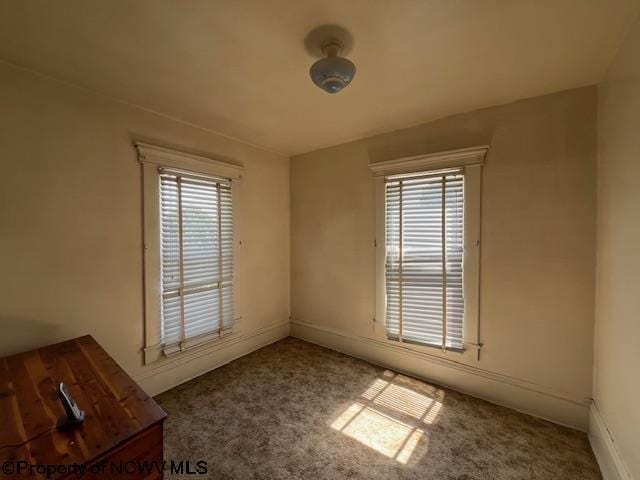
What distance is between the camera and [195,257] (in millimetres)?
2605

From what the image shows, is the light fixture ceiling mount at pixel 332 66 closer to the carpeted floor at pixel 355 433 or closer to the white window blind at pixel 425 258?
the white window blind at pixel 425 258

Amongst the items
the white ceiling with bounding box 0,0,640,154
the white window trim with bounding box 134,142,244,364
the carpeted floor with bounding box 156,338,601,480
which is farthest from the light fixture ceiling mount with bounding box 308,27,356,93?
the carpeted floor with bounding box 156,338,601,480

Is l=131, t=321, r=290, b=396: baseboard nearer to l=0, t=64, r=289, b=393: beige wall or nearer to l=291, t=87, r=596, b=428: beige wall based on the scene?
l=0, t=64, r=289, b=393: beige wall

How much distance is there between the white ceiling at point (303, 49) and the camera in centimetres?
127

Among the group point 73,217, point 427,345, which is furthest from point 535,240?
point 73,217

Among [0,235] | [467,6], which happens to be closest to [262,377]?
[0,235]

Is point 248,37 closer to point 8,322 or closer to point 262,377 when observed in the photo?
point 8,322

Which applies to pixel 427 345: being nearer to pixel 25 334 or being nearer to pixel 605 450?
pixel 605 450

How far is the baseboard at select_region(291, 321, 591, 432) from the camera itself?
198 centimetres

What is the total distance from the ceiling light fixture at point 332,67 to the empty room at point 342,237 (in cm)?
1

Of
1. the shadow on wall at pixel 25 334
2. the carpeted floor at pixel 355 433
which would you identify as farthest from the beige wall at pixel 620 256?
the shadow on wall at pixel 25 334

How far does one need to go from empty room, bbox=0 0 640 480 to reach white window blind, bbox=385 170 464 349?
0.06ft

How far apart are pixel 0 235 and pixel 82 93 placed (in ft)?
3.64

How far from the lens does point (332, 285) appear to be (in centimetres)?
325
